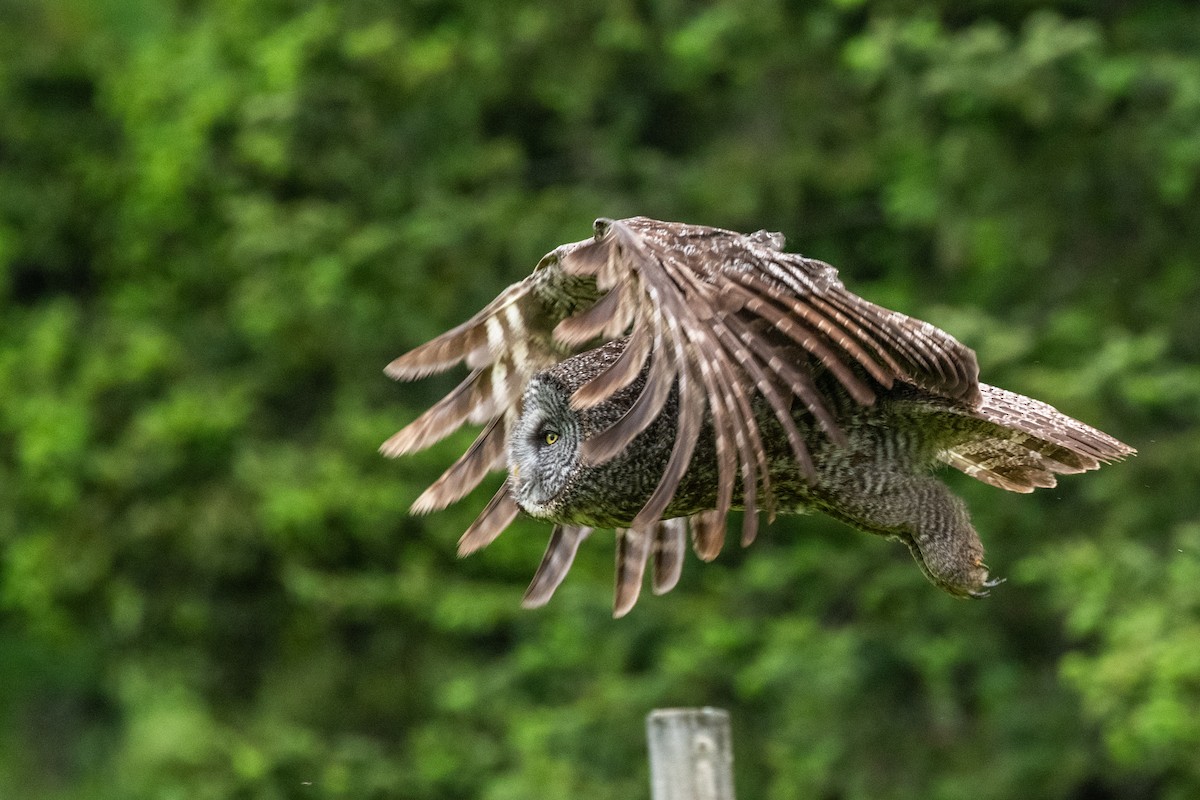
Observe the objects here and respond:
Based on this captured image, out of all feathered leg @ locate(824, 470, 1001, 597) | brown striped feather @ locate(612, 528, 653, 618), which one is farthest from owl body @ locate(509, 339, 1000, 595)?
brown striped feather @ locate(612, 528, 653, 618)

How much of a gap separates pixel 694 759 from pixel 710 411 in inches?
31.2

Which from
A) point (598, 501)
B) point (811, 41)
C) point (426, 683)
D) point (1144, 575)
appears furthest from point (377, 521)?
point (598, 501)

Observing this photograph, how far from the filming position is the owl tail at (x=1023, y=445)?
411cm

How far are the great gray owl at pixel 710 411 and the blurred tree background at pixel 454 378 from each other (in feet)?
10.2

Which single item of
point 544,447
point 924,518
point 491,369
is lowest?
point 924,518

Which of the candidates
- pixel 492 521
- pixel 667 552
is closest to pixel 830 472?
pixel 667 552

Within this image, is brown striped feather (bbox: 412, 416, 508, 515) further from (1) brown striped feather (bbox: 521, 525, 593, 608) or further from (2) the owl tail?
(2) the owl tail

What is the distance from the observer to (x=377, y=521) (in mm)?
11070

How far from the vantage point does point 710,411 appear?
12.3ft

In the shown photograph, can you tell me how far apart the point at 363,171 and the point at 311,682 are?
3.30 m

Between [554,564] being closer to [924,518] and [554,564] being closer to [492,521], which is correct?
[492,521]

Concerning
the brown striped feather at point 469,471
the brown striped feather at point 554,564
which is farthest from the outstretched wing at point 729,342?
the brown striped feather at point 469,471

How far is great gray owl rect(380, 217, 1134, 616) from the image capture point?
3641mm

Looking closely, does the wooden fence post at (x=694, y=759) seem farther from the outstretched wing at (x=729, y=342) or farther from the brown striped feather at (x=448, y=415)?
the brown striped feather at (x=448, y=415)
